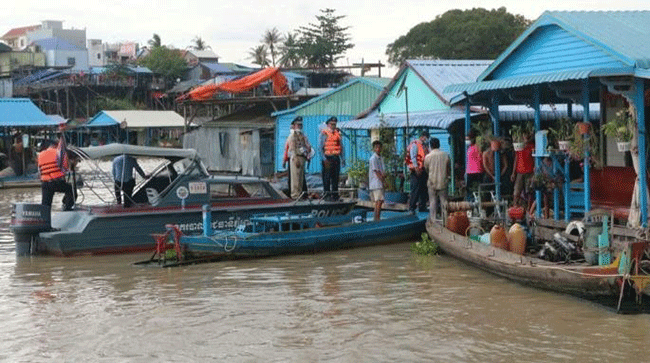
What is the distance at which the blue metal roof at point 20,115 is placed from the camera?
36906 mm

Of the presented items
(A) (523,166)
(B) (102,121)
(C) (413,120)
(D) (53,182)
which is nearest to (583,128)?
(A) (523,166)

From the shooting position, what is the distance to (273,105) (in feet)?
119

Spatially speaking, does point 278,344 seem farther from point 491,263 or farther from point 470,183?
point 470,183

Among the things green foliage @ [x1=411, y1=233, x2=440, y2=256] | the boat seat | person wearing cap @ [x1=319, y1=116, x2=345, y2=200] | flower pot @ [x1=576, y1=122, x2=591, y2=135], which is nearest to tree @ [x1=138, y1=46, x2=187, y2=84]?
person wearing cap @ [x1=319, y1=116, x2=345, y2=200]

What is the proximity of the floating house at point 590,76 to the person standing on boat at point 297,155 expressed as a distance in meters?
3.59

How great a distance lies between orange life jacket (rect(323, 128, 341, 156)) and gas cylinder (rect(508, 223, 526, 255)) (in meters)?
6.20

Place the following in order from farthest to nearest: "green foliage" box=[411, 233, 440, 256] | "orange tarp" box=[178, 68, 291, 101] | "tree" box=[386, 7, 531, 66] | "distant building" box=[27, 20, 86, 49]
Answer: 1. "distant building" box=[27, 20, 86, 49]
2. "tree" box=[386, 7, 531, 66]
3. "orange tarp" box=[178, 68, 291, 101]
4. "green foliage" box=[411, 233, 440, 256]

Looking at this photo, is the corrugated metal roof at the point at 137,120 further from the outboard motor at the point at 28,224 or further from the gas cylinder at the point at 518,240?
the gas cylinder at the point at 518,240

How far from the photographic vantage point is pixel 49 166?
1761 centimetres

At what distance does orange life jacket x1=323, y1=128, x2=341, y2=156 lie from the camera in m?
19.3

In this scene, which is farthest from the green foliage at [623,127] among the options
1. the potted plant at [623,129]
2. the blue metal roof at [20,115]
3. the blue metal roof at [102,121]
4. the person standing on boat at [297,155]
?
the blue metal roof at [102,121]

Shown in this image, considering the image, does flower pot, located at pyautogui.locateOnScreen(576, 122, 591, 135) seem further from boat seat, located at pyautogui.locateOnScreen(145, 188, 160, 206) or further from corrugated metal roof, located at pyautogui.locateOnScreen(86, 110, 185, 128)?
corrugated metal roof, located at pyautogui.locateOnScreen(86, 110, 185, 128)

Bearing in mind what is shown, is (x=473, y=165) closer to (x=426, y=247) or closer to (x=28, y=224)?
(x=426, y=247)

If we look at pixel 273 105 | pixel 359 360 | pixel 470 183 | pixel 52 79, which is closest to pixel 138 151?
pixel 470 183
